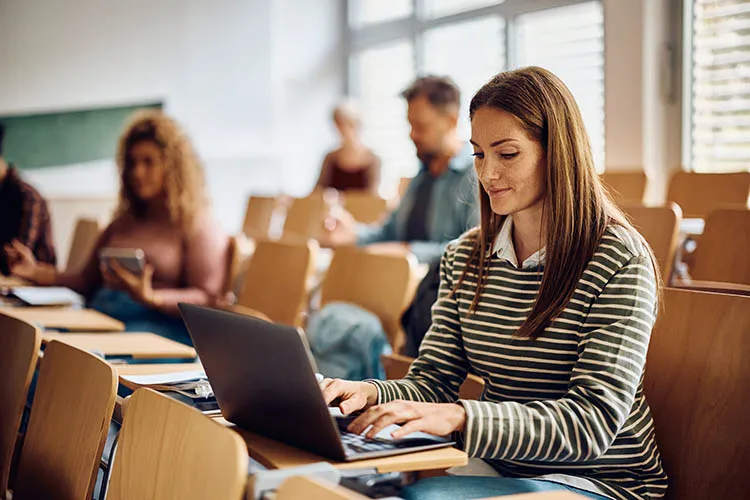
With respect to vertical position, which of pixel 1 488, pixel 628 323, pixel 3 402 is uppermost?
pixel 628 323

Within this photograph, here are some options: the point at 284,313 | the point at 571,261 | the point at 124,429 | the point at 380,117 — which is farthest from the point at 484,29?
the point at 124,429

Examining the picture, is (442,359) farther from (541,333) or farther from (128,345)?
(128,345)

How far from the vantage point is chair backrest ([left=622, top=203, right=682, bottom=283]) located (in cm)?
304

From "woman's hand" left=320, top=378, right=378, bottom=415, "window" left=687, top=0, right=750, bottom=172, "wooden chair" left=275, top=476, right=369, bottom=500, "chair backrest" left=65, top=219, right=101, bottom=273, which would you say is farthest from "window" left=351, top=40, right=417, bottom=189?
"wooden chair" left=275, top=476, right=369, bottom=500

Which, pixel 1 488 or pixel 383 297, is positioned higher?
pixel 383 297

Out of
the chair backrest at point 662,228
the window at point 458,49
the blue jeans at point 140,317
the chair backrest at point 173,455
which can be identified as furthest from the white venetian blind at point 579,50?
the chair backrest at point 173,455

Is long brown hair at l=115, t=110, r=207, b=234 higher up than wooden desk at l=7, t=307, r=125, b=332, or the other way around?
long brown hair at l=115, t=110, r=207, b=234

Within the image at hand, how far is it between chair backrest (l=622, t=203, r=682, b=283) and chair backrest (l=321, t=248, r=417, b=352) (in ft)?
2.49

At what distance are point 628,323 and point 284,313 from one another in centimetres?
225

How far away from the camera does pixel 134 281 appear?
3549mm

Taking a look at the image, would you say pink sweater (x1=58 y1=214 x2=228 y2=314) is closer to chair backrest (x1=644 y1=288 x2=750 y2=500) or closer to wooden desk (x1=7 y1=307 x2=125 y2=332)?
wooden desk (x1=7 y1=307 x2=125 y2=332)

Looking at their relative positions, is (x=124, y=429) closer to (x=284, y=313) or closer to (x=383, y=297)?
(x=383, y=297)

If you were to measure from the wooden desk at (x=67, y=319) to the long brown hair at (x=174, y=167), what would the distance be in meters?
0.65

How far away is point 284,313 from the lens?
3.70 m
